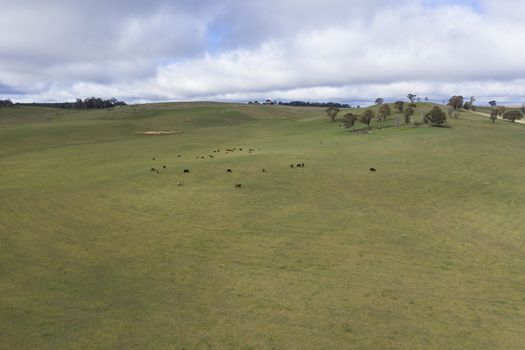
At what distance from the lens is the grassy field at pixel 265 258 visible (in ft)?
45.4

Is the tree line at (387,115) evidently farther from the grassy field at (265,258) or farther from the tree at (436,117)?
the grassy field at (265,258)

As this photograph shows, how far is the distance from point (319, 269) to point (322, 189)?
1573cm

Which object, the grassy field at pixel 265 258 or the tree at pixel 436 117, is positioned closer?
the grassy field at pixel 265 258

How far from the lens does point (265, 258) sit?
20.0 meters

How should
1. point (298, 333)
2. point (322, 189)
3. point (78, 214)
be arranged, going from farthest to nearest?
1. point (322, 189)
2. point (78, 214)
3. point (298, 333)

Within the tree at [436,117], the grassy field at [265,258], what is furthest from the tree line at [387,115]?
the grassy field at [265,258]

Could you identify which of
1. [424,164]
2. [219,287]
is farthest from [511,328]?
[424,164]

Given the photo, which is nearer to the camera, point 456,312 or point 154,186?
point 456,312

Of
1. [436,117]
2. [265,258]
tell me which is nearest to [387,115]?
[436,117]

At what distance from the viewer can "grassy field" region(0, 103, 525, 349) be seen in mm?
13852

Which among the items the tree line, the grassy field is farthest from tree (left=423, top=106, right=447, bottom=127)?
the grassy field

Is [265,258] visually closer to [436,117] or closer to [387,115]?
[436,117]

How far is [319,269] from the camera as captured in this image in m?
18.8

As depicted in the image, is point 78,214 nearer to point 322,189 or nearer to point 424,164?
point 322,189
